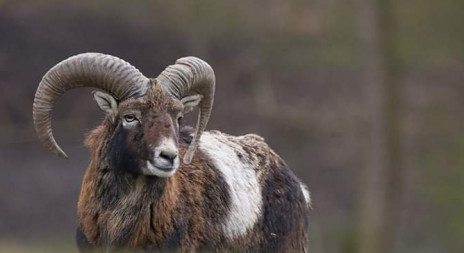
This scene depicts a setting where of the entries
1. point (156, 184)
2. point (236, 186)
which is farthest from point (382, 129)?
point (156, 184)

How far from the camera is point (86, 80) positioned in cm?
2038

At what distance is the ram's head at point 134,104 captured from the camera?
779 inches

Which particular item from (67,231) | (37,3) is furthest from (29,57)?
(67,231)

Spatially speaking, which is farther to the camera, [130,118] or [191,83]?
[191,83]

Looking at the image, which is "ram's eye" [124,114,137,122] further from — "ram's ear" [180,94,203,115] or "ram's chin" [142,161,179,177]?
"ram's ear" [180,94,203,115]

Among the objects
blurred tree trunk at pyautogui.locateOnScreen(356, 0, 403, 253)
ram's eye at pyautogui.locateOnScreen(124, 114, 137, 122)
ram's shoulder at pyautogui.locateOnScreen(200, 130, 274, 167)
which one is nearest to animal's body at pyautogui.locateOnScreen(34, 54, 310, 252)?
ram's eye at pyautogui.locateOnScreen(124, 114, 137, 122)

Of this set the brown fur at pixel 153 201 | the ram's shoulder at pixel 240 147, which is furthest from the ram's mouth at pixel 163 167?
the ram's shoulder at pixel 240 147

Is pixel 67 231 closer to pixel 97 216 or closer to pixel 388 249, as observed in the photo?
pixel 388 249

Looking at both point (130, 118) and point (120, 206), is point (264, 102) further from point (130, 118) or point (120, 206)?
point (130, 118)

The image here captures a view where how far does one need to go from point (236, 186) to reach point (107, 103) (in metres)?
1.91

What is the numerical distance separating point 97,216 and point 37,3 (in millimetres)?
18937

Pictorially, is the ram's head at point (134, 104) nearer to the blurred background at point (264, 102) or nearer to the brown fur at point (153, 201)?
the brown fur at point (153, 201)

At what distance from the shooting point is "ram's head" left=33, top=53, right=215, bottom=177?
19797 millimetres

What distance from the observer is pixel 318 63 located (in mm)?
38906
